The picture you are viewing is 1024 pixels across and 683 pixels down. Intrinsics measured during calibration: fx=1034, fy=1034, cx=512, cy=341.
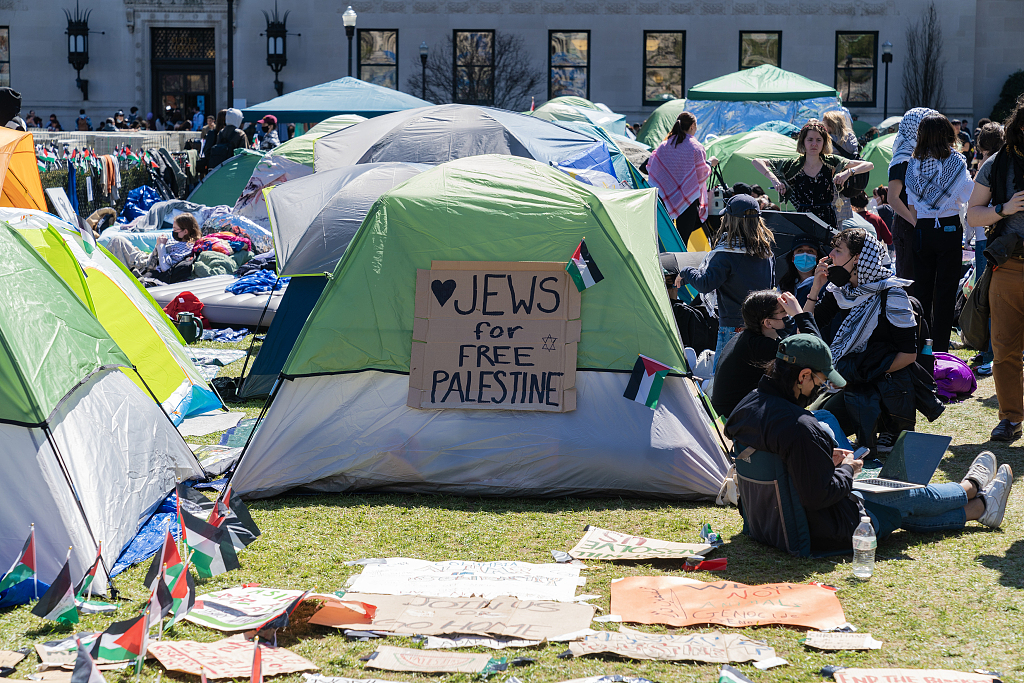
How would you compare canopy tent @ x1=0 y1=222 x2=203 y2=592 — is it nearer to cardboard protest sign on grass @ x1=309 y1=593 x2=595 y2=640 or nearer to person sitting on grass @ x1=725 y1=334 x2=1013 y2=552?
cardboard protest sign on grass @ x1=309 y1=593 x2=595 y2=640

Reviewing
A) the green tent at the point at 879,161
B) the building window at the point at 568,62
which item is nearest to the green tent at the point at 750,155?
the green tent at the point at 879,161

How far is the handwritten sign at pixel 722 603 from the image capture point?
381 centimetres

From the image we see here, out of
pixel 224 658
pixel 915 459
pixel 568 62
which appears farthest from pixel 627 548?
pixel 568 62

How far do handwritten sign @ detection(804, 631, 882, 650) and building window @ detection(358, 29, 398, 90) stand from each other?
33346mm

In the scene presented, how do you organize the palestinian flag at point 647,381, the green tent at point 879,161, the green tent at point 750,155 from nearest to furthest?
the palestinian flag at point 647,381, the green tent at point 750,155, the green tent at point 879,161

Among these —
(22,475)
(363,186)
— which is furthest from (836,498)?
(363,186)

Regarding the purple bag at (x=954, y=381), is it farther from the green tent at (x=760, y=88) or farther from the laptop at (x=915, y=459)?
the green tent at (x=760, y=88)

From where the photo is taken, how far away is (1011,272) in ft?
19.1

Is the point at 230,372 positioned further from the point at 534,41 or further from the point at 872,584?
the point at 534,41

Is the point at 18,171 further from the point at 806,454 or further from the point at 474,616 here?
the point at 806,454

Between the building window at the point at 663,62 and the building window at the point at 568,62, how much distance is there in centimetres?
200

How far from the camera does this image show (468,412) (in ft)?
17.6

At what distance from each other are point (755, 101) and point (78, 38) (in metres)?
23.8

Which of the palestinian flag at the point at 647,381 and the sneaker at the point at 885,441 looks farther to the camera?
the sneaker at the point at 885,441
